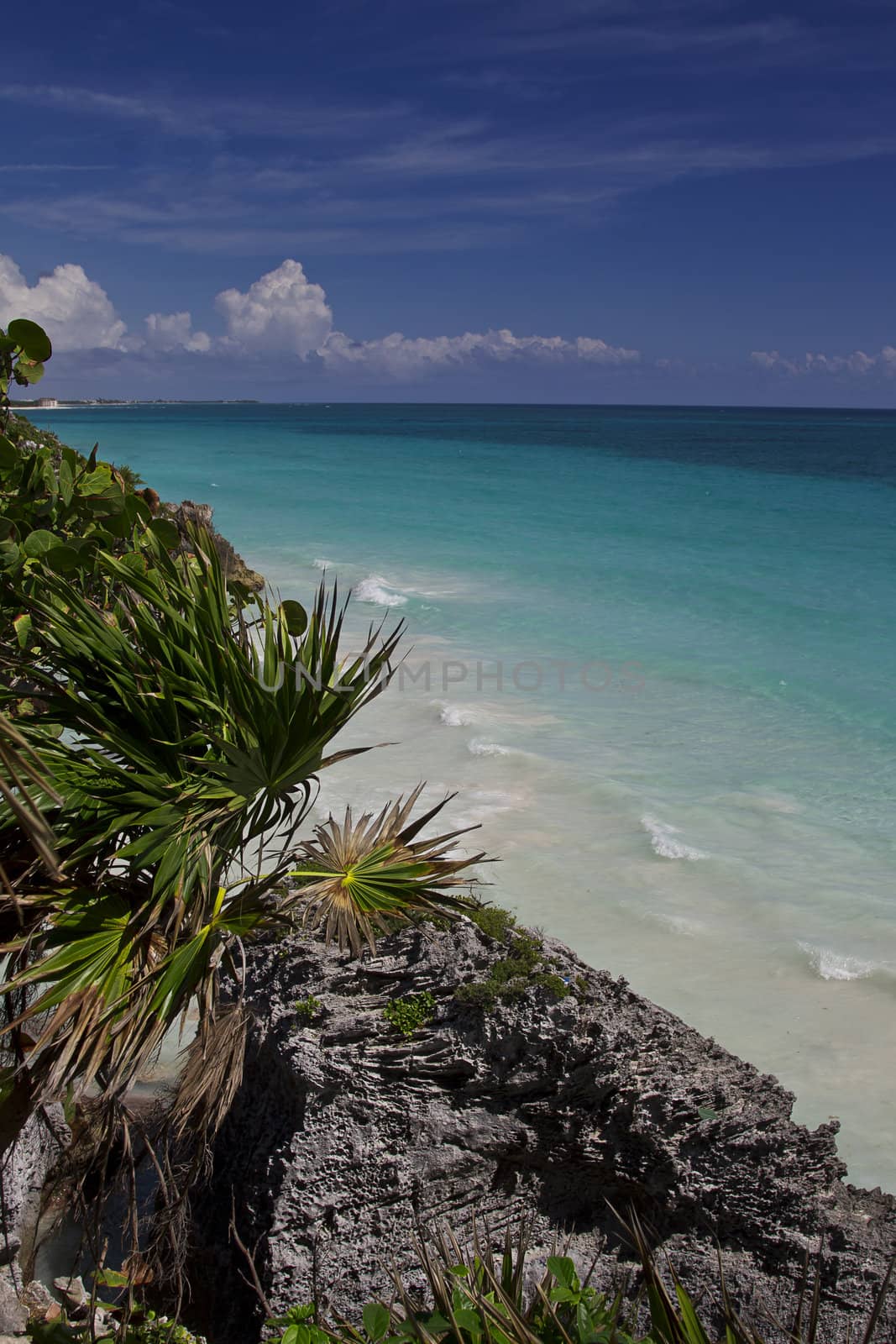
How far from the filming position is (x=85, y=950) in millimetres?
3332

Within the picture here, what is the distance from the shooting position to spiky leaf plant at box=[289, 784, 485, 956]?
12.3ft

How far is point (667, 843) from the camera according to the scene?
8.63 meters

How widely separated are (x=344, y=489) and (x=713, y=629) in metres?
24.7

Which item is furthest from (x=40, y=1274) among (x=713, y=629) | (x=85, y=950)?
(x=713, y=629)

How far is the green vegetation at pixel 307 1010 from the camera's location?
11.8 ft

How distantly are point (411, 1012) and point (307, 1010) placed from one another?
14.1 inches

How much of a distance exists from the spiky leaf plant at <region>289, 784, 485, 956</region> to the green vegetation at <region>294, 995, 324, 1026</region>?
0.21 m

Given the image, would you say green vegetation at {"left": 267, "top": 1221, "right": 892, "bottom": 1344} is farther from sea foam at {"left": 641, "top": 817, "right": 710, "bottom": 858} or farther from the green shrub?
sea foam at {"left": 641, "top": 817, "right": 710, "bottom": 858}

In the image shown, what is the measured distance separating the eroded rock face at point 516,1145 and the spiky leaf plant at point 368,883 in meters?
0.17

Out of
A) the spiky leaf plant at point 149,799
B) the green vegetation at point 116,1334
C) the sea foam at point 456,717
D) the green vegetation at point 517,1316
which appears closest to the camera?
the green vegetation at point 517,1316

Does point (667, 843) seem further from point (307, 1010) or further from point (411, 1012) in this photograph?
point (307, 1010)

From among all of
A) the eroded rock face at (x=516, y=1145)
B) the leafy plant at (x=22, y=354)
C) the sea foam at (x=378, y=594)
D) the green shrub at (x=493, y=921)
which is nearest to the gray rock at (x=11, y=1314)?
the eroded rock face at (x=516, y=1145)

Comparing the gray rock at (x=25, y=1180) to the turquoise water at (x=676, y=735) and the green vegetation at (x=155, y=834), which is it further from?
the turquoise water at (x=676, y=735)

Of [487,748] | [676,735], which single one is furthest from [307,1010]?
[676,735]
